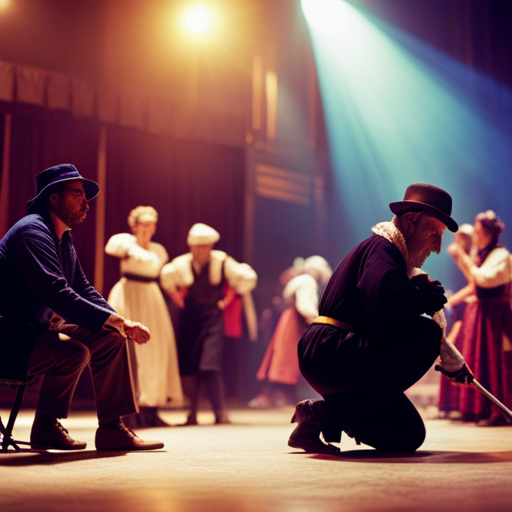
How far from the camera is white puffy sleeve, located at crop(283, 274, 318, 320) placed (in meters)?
7.80

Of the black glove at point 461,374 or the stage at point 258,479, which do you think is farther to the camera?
the black glove at point 461,374

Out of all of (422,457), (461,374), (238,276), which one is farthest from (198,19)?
(422,457)

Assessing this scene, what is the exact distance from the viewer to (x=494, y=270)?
19.2 feet

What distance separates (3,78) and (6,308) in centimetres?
427

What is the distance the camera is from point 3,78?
7.41 meters

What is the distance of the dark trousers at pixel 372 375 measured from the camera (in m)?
3.52

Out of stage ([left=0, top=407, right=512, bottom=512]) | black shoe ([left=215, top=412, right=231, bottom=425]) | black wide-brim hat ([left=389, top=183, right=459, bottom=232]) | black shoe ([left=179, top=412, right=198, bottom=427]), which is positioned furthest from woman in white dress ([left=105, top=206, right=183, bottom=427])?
black wide-brim hat ([left=389, top=183, right=459, bottom=232])

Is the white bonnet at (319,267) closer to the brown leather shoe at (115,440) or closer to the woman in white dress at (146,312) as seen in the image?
the woman in white dress at (146,312)

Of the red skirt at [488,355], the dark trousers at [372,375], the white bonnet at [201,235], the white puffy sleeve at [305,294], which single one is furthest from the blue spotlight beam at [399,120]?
the dark trousers at [372,375]

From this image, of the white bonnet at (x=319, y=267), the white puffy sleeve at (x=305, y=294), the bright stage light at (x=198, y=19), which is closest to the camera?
the white puffy sleeve at (x=305, y=294)

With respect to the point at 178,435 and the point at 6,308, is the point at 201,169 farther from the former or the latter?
the point at 6,308

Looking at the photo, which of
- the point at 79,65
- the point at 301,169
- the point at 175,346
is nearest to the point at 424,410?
the point at 175,346

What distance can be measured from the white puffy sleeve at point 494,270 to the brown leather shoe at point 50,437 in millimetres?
3167

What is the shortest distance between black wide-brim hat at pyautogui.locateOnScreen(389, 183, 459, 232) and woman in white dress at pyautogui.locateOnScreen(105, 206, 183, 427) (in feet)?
8.60
